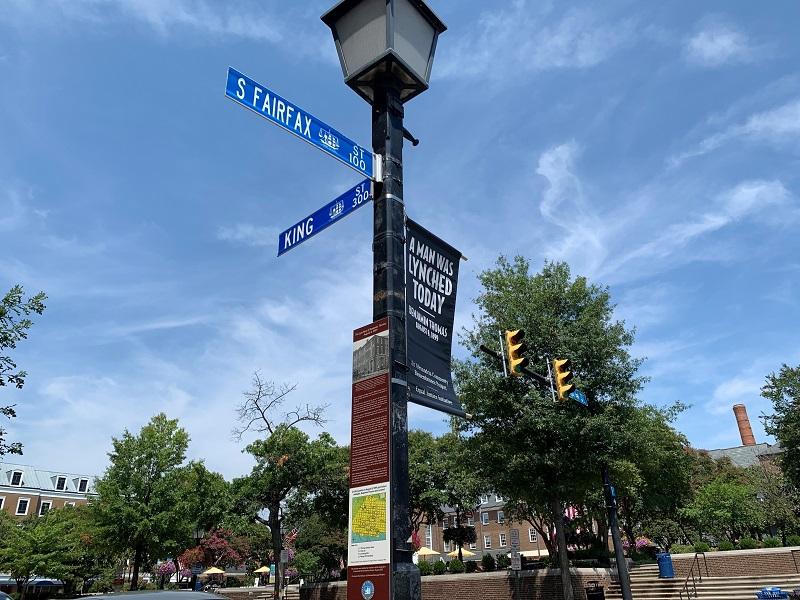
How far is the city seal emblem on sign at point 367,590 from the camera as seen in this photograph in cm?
446

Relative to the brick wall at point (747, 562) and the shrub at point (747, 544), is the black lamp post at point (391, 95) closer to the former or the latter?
the brick wall at point (747, 562)

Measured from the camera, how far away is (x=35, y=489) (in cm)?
8356

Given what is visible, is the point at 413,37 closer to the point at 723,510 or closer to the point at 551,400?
the point at 551,400

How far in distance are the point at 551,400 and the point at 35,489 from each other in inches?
3488

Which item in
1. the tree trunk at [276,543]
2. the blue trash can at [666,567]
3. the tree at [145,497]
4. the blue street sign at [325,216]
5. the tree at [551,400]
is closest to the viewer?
the blue street sign at [325,216]

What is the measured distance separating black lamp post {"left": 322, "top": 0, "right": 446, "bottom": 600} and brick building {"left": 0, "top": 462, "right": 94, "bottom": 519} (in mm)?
88062

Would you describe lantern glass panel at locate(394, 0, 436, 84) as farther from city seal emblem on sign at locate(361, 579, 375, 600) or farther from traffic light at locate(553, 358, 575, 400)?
traffic light at locate(553, 358, 575, 400)

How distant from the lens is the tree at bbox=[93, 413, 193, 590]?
3120cm

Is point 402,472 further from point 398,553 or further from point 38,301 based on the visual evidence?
point 38,301

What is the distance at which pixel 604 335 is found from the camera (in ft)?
74.2

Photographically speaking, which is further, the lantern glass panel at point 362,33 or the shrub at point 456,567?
the shrub at point 456,567

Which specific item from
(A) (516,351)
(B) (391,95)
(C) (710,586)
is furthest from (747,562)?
(B) (391,95)

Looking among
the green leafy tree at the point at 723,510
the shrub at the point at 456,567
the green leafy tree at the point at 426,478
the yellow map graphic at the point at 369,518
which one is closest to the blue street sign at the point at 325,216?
the yellow map graphic at the point at 369,518

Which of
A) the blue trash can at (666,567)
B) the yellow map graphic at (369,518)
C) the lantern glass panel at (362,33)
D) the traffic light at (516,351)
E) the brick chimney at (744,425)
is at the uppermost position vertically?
the brick chimney at (744,425)
